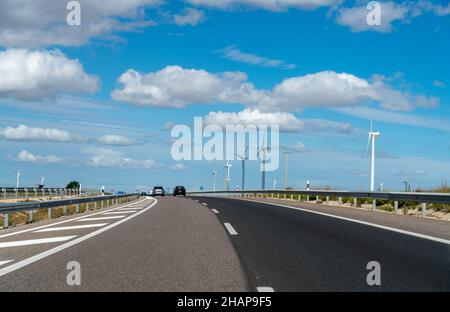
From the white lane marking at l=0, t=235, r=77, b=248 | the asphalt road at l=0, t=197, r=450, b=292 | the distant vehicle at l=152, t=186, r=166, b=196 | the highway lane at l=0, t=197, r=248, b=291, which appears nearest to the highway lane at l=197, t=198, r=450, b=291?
the asphalt road at l=0, t=197, r=450, b=292

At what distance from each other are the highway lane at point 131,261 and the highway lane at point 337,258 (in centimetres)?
41

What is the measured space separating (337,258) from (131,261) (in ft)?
10.5

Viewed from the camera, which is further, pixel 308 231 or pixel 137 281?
pixel 308 231

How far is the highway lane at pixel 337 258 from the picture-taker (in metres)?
6.79

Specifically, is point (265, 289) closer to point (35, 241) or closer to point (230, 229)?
point (35, 241)

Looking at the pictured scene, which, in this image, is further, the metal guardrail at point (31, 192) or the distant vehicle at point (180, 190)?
the distant vehicle at point (180, 190)

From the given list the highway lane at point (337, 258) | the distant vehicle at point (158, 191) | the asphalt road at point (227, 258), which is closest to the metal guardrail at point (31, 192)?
the distant vehicle at point (158, 191)

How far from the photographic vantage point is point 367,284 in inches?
265

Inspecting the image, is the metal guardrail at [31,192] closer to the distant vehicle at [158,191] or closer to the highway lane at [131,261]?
the distant vehicle at [158,191]

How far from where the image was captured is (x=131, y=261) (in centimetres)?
Result: 853
